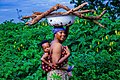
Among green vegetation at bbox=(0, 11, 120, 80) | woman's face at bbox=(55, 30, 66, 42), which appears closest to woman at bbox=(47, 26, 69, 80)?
woman's face at bbox=(55, 30, 66, 42)

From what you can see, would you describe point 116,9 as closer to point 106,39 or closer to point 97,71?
point 106,39

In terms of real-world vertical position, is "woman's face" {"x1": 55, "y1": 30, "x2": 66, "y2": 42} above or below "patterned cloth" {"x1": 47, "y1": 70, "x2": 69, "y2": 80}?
above

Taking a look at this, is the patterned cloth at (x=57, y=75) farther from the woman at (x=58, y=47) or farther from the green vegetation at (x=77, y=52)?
the green vegetation at (x=77, y=52)

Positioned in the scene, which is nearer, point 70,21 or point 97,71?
point 70,21

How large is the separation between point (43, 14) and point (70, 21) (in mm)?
414

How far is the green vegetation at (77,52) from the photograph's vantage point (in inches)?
365

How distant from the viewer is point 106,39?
10.1 meters

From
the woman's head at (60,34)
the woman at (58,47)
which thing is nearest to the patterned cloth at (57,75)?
the woman at (58,47)

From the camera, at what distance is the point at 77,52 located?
9.96 meters

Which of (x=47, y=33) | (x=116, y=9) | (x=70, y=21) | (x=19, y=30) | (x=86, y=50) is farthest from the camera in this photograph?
(x=116, y=9)

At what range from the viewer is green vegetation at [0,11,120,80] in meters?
9.28

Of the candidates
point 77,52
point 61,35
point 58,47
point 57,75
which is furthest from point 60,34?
point 77,52

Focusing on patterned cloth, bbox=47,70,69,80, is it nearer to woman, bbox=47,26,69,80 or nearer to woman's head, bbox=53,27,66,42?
woman, bbox=47,26,69,80

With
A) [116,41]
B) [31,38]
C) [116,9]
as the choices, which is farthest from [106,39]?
[116,9]
